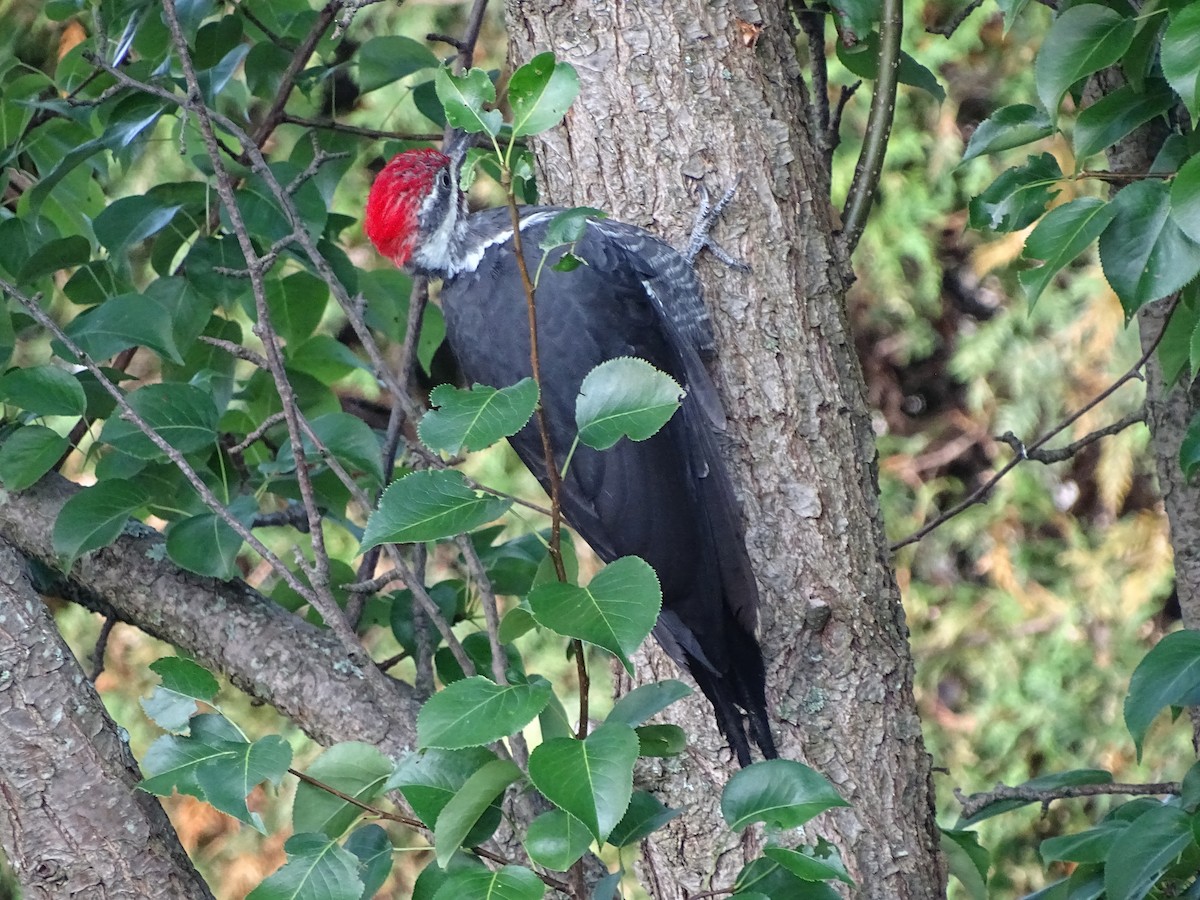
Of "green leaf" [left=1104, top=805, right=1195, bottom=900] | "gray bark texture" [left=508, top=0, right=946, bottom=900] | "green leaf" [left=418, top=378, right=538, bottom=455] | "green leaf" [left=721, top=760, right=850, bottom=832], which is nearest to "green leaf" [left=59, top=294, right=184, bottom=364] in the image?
"gray bark texture" [left=508, top=0, right=946, bottom=900]

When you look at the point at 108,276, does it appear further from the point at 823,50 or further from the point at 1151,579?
the point at 1151,579

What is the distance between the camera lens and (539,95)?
76 cm

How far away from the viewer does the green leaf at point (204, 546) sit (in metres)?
1.38

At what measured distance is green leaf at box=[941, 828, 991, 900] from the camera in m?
1.35

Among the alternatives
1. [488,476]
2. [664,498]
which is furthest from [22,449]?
[488,476]

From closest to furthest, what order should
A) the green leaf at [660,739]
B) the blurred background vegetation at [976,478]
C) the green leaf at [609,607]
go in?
1. the green leaf at [609,607]
2. the green leaf at [660,739]
3. the blurred background vegetation at [976,478]

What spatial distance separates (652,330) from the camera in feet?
4.98

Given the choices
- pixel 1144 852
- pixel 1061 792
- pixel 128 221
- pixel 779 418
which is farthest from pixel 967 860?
A: pixel 128 221

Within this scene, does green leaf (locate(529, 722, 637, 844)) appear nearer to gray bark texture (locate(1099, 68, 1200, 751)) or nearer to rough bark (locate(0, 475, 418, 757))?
rough bark (locate(0, 475, 418, 757))

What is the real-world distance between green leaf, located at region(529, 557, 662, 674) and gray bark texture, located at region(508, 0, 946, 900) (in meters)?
0.57

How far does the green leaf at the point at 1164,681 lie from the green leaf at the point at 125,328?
1.07 m

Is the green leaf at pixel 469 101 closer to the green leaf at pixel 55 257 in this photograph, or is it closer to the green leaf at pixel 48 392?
the green leaf at pixel 48 392

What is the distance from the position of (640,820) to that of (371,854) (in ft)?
0.72

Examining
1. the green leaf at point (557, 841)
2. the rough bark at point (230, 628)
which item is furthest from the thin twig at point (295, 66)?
the green leaf at point (557, 841)
